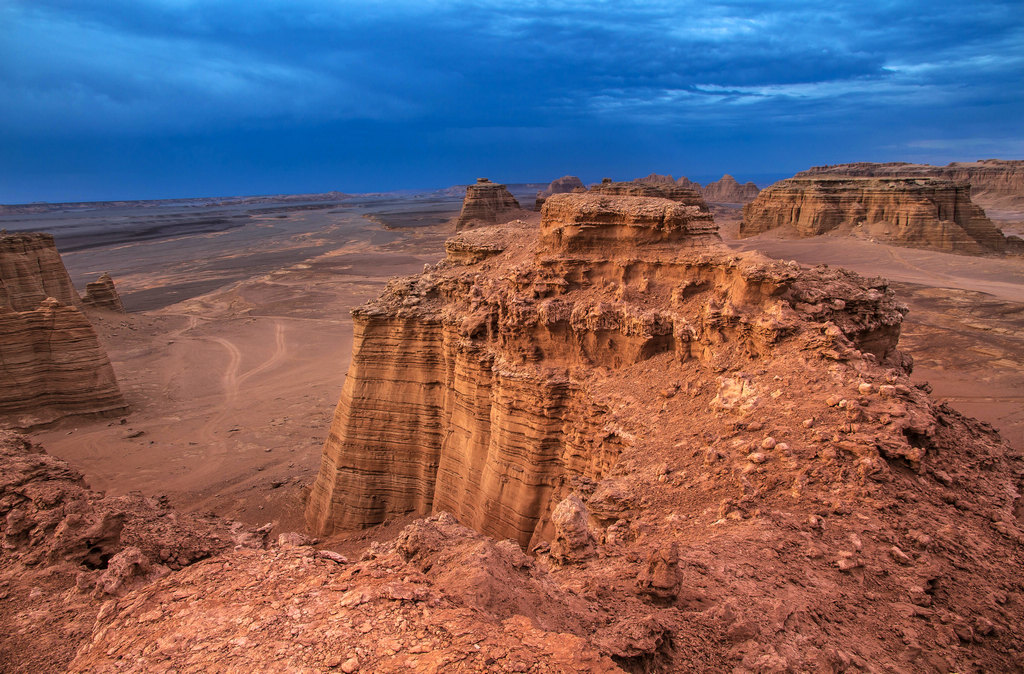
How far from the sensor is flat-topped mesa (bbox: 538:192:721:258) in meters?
8.45

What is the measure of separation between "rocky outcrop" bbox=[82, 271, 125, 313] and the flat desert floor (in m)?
1.22

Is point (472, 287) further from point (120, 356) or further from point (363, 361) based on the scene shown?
point (120, 356)

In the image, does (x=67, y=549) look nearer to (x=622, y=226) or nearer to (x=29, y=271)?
(x=622, y=226)

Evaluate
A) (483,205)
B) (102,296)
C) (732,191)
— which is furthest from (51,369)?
(732,191)

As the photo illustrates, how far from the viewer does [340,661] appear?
9.32 ft

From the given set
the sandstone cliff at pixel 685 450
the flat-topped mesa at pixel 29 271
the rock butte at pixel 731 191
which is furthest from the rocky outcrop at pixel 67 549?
the rock butte at pixel 731 191

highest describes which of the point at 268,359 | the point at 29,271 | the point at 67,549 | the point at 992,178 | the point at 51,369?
the point at 992,178

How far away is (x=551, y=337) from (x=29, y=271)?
26974mm

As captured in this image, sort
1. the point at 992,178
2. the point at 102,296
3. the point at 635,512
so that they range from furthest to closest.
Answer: the point at 992,178
the point at 102,296
the point at 635,512

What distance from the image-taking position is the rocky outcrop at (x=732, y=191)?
110 metres

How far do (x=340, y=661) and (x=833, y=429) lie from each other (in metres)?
4.88

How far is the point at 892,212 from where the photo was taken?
4422 cm

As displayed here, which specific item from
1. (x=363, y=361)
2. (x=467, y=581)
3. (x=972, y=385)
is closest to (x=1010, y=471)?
(x=467, y=581)

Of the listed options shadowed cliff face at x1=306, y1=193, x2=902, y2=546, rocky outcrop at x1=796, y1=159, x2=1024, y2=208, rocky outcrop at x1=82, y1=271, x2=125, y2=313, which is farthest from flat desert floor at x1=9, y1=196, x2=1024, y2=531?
rocky outcrop at x1=796, y1=159, x2=1024, y2=208
